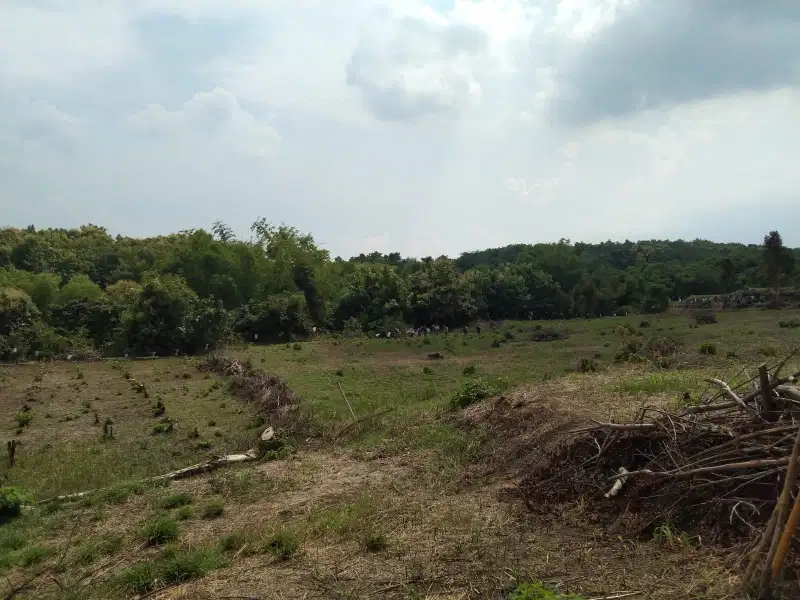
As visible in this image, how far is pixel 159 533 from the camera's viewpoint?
826cm

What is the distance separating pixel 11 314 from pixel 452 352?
28.7 m

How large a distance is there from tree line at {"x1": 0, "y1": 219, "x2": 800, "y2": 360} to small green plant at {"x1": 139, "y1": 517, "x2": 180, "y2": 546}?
33975 mm

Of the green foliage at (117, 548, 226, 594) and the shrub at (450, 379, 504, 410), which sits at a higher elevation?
the shrub at (450, 379, 504, 410)

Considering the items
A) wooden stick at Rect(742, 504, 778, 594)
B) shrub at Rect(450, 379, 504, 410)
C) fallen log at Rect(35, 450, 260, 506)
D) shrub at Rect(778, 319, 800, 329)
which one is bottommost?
shrub at Rect(778, 319, 800, 329)

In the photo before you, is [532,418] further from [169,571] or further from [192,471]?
[192,471]

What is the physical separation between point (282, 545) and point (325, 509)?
70.6 inches

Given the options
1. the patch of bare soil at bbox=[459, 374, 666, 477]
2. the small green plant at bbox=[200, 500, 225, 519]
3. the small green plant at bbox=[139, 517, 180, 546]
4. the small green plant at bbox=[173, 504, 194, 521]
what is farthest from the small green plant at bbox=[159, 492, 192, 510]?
the patch of bare soil at bbox=[459, 374, 666, 477]

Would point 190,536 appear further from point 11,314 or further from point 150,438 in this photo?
point 11,314

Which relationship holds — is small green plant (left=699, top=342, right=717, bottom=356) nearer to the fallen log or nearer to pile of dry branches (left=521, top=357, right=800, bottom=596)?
pile of dry branches (left=521, top=357, right=800, bottom=596)

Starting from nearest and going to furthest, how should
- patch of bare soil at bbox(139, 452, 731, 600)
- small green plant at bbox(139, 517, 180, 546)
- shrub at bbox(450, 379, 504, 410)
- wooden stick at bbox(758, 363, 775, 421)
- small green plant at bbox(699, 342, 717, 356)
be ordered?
1. patch of bare soil at bbox(139, 452, 731, 600)
2. wooden stick at bbox(758, 363, 775, 421)
3. small green plant at bbox(139, 517, 180, 546)
4. shrub at bbox(450, 379, 504, 410)
5. small green plant at bbox(699, 342, 717, 356)

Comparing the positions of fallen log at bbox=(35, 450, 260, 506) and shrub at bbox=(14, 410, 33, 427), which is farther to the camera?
shrub at bbox=(14, 410, 33, 427)

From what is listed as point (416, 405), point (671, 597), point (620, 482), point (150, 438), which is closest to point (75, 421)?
point (150, 438)

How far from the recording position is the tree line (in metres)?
40.7

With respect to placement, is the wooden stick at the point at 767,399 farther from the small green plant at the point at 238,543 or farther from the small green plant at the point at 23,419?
the small green plant at the point at 23,419
